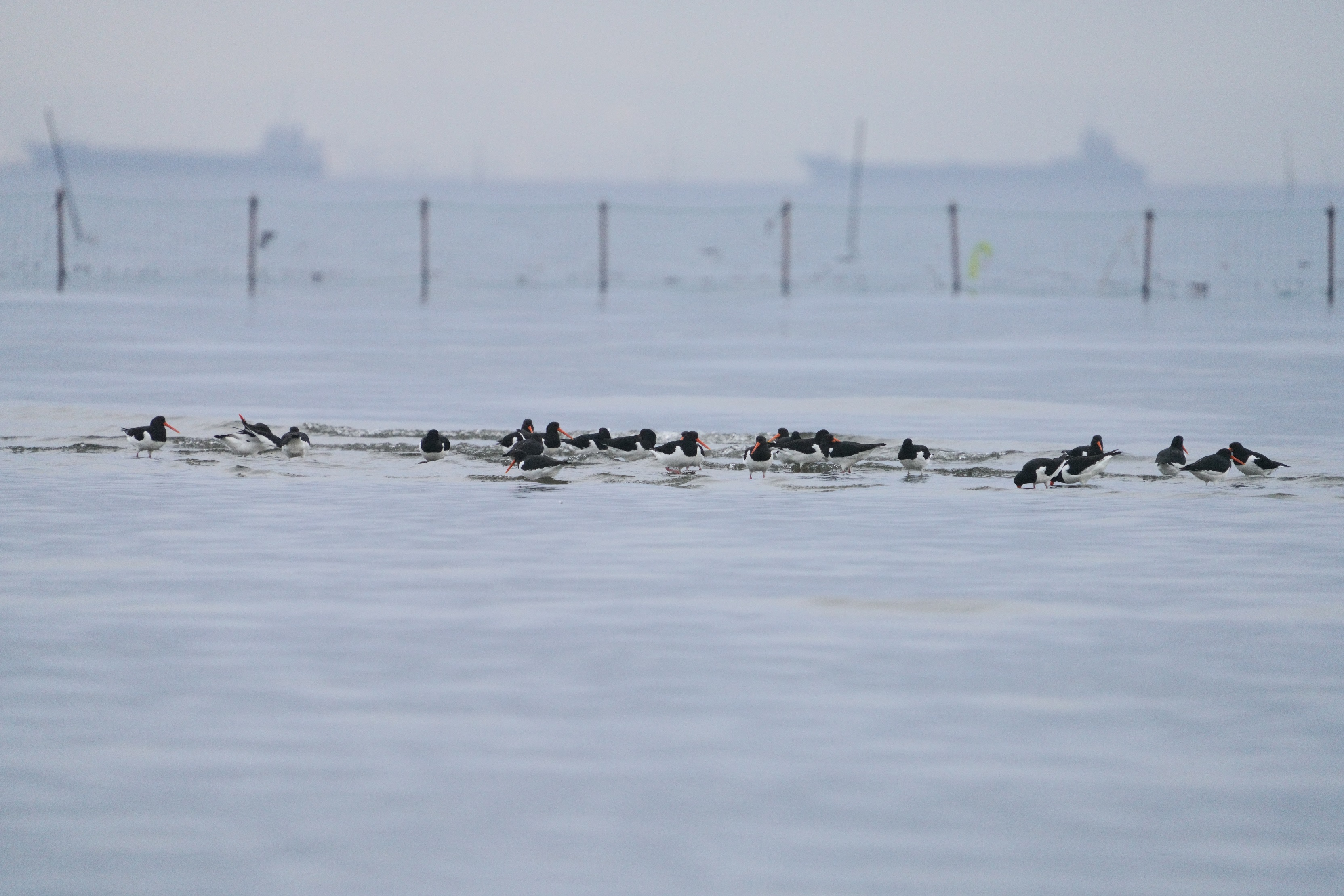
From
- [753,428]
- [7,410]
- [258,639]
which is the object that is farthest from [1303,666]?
[7,410]

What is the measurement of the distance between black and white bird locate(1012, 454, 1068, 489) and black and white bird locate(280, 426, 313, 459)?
5403 mm

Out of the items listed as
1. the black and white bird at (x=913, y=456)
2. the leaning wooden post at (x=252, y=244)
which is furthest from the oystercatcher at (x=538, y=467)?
the leaning wooden post at (x=252, y=244)

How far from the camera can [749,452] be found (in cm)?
1359

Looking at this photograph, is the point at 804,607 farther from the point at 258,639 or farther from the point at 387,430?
the point at 387,430

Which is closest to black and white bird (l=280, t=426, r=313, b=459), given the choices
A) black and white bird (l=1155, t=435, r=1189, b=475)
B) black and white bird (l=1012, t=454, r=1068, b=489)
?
black and white bird (l=1012, t=454, r=1068, b=489)

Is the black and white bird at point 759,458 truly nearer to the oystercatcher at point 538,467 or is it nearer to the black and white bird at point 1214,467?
the oystercatcher at point 538,467

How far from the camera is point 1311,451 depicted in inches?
578

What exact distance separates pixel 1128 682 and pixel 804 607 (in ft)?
6.16

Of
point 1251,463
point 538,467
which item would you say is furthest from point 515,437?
point 1251,463

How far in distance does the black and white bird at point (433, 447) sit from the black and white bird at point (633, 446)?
128cm

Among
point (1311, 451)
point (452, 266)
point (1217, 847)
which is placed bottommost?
point (1217, 847)

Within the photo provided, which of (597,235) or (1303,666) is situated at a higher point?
(597,235)

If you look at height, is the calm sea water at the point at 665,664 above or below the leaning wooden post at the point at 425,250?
below

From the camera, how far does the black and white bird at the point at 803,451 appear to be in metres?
13.8
